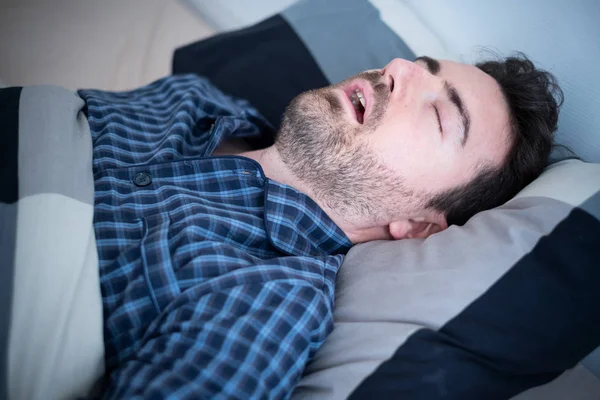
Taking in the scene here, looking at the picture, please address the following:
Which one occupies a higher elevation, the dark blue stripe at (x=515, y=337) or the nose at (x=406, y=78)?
the nose at (x=406, y=78)

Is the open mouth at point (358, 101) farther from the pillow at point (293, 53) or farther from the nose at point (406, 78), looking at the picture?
the pillow at point (293, 53)

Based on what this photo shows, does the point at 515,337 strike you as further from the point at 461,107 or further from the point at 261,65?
the point at 261,65

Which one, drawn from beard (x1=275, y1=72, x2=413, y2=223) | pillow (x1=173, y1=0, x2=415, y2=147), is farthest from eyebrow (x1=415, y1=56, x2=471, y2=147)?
pillow (x1=173, y1=0, x2=415, y2=147)

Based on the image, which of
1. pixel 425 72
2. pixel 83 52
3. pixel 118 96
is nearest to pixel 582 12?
pixel 425 72

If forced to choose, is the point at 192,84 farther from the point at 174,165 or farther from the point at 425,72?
the point at 425,72

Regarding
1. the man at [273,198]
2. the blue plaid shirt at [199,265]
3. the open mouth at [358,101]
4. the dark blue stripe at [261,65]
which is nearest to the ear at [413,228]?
the man at [273,198]

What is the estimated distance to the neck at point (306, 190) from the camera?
1.04m

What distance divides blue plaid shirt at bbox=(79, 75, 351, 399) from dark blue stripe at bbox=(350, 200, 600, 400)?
163 mm

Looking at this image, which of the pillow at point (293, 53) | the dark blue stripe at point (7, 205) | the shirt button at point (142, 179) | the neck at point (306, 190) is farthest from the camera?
the pillow at point (293, 53)

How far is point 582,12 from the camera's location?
1.04 meters

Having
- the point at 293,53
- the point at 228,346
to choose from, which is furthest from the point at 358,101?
the point at 228,346

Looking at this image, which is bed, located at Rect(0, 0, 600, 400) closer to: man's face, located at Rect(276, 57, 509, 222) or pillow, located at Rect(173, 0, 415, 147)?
man's face, located at Rect(276, 57, 509, 222)

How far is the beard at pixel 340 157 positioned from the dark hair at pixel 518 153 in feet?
0.40

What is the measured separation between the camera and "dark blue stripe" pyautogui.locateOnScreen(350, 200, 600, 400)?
0.73 metres
